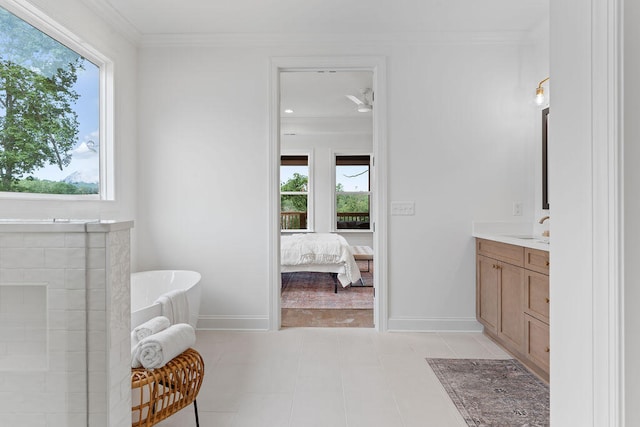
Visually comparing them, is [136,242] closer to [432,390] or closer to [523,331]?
[432,390]

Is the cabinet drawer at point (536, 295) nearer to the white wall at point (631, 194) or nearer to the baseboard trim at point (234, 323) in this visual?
the white wall at point (631, 194)

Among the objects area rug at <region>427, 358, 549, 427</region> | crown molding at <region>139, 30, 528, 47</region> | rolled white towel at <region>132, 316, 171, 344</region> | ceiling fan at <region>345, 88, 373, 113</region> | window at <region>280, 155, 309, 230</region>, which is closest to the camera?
rolled white towel at <region>132, 316, 171, 344</region>

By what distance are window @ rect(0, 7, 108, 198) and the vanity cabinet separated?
317 cm

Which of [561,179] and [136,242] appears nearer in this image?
[561,179]

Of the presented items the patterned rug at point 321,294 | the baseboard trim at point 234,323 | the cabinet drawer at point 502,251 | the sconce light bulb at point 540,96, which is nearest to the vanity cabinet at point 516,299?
the cabinet drawer at point 502,251

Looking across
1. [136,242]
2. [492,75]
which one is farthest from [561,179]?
[136,242]

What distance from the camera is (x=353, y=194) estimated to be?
7.17 meters

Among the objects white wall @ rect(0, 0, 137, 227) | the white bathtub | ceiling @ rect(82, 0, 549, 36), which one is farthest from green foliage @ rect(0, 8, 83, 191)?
the white bathtub

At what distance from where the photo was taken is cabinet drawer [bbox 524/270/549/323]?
2.29 meters

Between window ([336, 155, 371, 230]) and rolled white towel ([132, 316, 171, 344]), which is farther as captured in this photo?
window ([336, 155, 371, 230])

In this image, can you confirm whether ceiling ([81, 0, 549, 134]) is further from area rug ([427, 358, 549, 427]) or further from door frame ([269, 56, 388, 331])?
area rug ([427, 358, 549, 427])

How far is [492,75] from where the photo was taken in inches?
A: 131

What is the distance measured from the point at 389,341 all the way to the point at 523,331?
1.01m

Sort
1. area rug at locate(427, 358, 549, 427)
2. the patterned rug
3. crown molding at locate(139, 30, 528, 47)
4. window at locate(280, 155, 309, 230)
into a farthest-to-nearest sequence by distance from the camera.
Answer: window at locate(280, 155, 309, 230) < the patterned rug < crown molding at locate(139, 30, 528, 47) < area rug at locate(427, 358, 549, 427)
